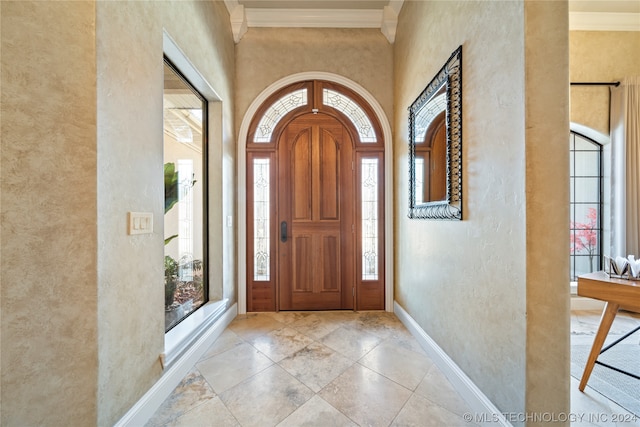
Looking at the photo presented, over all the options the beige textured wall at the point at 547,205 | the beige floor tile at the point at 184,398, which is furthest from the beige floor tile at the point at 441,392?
Answer: the beige floor tile at the point at 184,398

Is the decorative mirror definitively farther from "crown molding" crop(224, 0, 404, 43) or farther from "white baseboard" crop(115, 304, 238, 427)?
"white baseboard" crop(115, 304, 238, 427)

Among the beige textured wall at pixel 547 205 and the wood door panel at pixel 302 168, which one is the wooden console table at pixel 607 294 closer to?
the beige textured wall at pixel 547 205

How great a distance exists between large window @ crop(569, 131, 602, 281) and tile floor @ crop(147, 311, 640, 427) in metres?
1.02

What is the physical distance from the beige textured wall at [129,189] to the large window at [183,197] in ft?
1.30

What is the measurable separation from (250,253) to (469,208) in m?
2.28

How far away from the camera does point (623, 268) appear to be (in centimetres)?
136

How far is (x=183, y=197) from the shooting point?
2111mm

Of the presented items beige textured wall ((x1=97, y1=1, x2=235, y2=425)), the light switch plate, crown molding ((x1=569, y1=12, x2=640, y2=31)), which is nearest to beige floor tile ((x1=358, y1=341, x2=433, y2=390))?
beige textured wall ((x1=97, y1=1, x2=235, y2=425))

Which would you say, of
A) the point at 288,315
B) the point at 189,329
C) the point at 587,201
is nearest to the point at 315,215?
the point at 288,315

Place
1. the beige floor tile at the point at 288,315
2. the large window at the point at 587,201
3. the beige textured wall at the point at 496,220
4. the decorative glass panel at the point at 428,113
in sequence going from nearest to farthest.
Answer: the beige textured wall at the point at 496,220 < the decorative glass panel at the point at 428,113 < the beige floor tile at the point at 288,315 < the large window at the point at 587,201

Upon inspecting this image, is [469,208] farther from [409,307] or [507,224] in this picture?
[409,307]

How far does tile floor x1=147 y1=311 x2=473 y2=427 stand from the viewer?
134cm

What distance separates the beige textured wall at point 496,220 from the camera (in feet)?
3.38

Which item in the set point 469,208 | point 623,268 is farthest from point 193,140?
point 623,268
